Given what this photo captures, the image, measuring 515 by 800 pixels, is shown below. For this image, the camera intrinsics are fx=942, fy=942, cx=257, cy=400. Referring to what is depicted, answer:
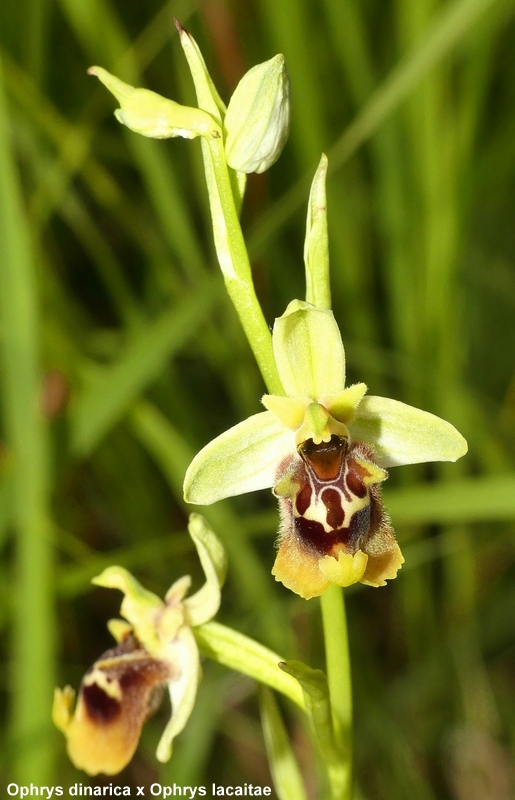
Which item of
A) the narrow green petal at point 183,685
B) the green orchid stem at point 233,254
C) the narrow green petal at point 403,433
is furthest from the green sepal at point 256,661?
the green orchid stem at point 233,254

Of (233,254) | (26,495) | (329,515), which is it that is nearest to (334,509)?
(329,515)

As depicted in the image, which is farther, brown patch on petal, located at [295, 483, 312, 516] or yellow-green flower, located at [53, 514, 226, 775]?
yellow-green flower, located at [53, 514, 226, 775]

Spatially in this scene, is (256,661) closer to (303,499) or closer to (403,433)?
(303,499)

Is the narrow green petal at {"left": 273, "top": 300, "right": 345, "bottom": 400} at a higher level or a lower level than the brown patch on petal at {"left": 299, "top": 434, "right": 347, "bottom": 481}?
higher

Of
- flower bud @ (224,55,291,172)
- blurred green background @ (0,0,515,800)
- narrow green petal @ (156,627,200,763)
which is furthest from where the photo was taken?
blurred green background @ (0,0,515,800)

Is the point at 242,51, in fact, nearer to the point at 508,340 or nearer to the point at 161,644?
the point at 508,340

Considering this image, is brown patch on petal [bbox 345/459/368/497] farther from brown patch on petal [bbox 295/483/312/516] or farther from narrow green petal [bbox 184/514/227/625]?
narrow green petal [bbox 184/514/227/625]

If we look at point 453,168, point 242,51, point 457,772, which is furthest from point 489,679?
point 242,51

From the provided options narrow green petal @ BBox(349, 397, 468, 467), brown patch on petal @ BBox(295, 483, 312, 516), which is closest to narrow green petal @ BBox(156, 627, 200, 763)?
brown patch on petal @ BBox(295, 483, 312, 516)
